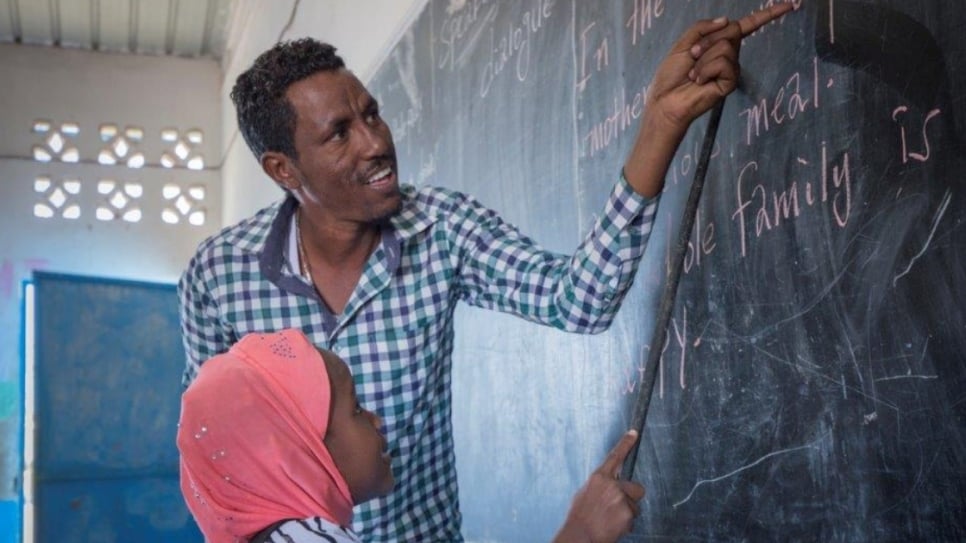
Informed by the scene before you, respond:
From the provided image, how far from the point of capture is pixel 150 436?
559 cm

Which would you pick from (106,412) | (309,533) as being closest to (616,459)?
(309,533)

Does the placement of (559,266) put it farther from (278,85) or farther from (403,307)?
(278,85)

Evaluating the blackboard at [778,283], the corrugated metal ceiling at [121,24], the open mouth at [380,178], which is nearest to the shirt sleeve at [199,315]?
the open mouth at [380,178]

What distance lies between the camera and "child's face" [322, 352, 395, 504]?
50.3 inches

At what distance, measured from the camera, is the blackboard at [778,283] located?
1194mm

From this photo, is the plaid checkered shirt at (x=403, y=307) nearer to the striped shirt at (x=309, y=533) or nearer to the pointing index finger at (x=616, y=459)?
the pointing index finger at (x=616, y=459)

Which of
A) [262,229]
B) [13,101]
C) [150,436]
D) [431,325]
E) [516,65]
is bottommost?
[150,436]

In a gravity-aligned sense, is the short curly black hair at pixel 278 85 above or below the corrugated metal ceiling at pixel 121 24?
below

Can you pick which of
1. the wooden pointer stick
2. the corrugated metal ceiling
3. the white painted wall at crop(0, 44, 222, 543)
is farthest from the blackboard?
the white painted wall at crop(0, 44, 222, 543)

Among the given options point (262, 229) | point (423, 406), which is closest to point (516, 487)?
point (423, 406)

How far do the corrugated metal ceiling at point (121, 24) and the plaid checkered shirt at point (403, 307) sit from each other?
582cm

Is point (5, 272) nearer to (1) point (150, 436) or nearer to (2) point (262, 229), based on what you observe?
(1) point (150, 436)

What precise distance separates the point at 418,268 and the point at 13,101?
6.77m

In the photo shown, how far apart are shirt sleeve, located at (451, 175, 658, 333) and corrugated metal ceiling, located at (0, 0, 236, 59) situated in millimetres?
5984
